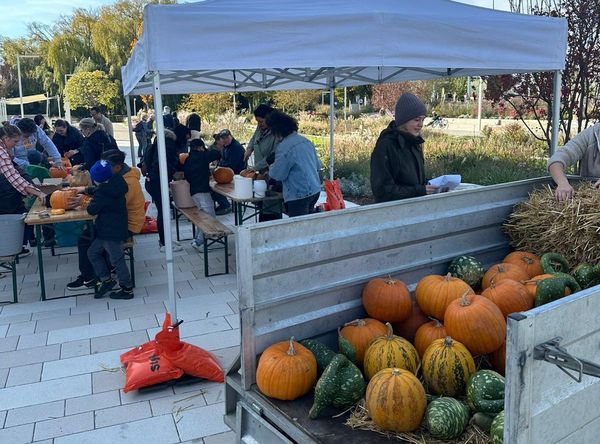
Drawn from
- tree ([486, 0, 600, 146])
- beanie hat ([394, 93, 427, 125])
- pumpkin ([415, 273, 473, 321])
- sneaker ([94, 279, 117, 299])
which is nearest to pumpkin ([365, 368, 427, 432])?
pumpkin ([415, 273, 473, 321])

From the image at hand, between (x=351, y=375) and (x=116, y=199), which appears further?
(x=116, y=199)

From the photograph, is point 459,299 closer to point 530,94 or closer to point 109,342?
point 109,342

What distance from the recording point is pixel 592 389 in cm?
164

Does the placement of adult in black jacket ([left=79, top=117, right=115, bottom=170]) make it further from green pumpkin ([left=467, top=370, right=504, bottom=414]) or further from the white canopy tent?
green pumpkin ([left=467, top=370, right=504, bottom=414])

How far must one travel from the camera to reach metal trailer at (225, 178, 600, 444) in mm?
1438

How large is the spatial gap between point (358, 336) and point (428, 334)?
0.31 metres

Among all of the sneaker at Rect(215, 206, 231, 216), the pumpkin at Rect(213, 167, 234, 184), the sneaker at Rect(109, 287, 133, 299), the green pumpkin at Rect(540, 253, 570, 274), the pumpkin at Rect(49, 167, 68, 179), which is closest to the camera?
the green pumpkin at Rect(540, 253, 570, 274)

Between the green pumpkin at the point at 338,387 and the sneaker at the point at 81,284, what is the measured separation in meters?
4.68

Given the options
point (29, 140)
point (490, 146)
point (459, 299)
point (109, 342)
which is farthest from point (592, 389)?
point (490, 146)

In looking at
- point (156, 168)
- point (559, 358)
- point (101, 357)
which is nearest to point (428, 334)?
point (559, 358)

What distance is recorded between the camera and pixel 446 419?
1.82 metres

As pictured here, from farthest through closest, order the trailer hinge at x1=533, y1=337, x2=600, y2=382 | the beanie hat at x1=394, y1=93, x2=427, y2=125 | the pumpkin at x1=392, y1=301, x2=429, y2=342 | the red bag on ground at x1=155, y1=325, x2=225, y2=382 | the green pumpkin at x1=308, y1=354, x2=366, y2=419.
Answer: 1. the red bag on ground at x1=155, y1=325, x2=225, y2=382
2. the beanie hat at x1=394, y1=93, x2=427, y2=125
3. the pumpkin at x1=392, y1=301, x2=429, y2=342
4. the green pumpkin at x1=308, y1=354, x2=366, y2=419
5. the trailer hinge at x1=533, y1=337, x2=600, y2=382

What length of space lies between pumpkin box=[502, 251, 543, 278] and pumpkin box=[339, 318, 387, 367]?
0.93 m

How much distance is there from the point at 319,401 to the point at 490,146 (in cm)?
1256
